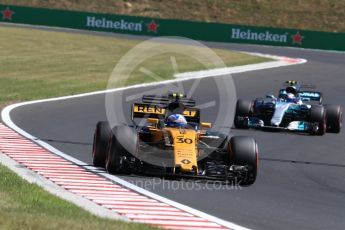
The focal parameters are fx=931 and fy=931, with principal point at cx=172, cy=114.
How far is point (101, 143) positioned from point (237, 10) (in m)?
58.0

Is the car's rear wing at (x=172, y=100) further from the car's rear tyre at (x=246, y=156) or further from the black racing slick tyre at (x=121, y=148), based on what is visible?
the black racing slick tyre at (x=121, y=148)

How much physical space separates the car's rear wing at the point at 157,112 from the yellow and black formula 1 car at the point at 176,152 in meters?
0.88

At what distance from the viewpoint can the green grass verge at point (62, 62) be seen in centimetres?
3137

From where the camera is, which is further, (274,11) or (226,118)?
(274,11)

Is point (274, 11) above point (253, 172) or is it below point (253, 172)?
above

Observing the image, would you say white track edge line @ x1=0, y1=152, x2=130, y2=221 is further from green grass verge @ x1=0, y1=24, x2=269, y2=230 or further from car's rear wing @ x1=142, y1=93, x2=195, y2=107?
car's rear wing @ x1=142, y1=93, x2=195, y2=107

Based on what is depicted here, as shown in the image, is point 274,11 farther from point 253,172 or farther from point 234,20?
point 253,172

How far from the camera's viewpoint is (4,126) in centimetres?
2134

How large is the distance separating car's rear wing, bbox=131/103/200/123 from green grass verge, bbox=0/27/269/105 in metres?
11.0

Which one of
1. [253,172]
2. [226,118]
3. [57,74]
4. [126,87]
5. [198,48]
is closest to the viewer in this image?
[253,172]

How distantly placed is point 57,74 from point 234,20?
36205 millimetres

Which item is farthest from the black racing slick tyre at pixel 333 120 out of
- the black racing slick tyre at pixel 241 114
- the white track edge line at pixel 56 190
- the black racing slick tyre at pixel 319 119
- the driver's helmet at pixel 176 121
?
the white track edge line at pixel 56 190

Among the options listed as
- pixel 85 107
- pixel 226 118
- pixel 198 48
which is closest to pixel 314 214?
pixel 226 118

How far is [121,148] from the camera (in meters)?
14.6
